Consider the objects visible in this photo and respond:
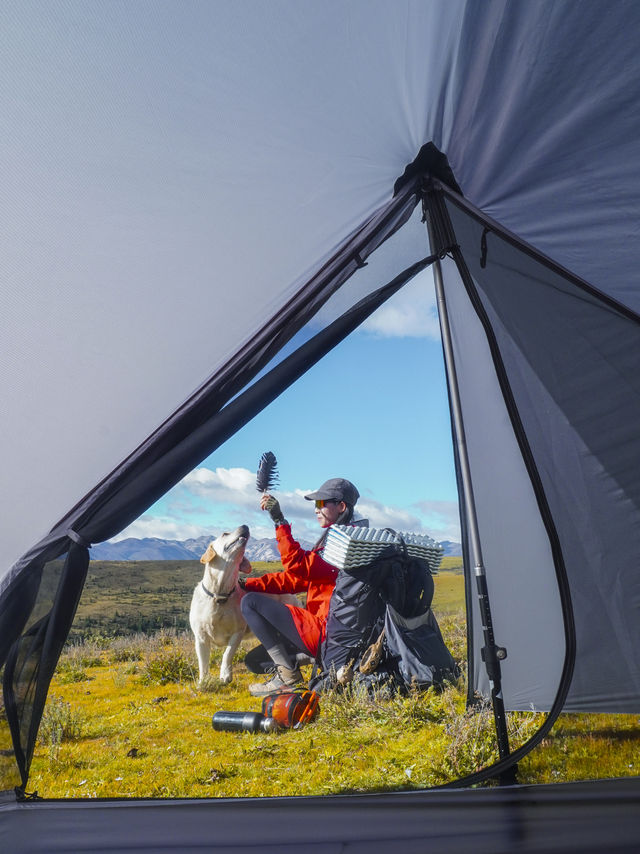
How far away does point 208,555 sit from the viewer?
2.50 m

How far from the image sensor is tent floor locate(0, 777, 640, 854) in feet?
4.51

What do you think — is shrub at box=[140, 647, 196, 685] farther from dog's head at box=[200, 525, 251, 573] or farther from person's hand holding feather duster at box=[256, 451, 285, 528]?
person's hand holding feather duster at box=[256, 451, 285, 528]

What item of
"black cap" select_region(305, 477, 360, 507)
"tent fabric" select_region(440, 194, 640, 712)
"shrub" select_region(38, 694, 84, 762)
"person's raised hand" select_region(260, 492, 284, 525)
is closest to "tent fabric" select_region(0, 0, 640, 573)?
"tent fabric" select_region(440, 194, 640, 712)

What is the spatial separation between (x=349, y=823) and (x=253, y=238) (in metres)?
1.64

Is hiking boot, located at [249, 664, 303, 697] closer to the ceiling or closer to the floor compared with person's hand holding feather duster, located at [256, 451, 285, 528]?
closer to the floor

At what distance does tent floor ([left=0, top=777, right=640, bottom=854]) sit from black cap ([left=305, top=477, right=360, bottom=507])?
126 centimetres

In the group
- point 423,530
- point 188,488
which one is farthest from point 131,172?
point 423,530

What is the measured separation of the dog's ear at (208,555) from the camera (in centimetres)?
246

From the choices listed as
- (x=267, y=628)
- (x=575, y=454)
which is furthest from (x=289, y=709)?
(x=575, y=454)

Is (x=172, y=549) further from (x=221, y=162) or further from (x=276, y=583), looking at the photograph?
(x=221, y=162)

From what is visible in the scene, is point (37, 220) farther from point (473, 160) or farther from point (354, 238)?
point (473, 160)

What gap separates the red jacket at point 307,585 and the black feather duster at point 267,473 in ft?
2.11

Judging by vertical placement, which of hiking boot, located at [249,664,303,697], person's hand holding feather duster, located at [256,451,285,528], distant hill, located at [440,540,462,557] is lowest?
hiking boot, located at [249,664,303,697]

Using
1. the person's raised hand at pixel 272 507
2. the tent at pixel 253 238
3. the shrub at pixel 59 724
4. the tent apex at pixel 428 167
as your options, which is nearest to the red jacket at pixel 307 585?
the person's raised hand at pixel 272 507
